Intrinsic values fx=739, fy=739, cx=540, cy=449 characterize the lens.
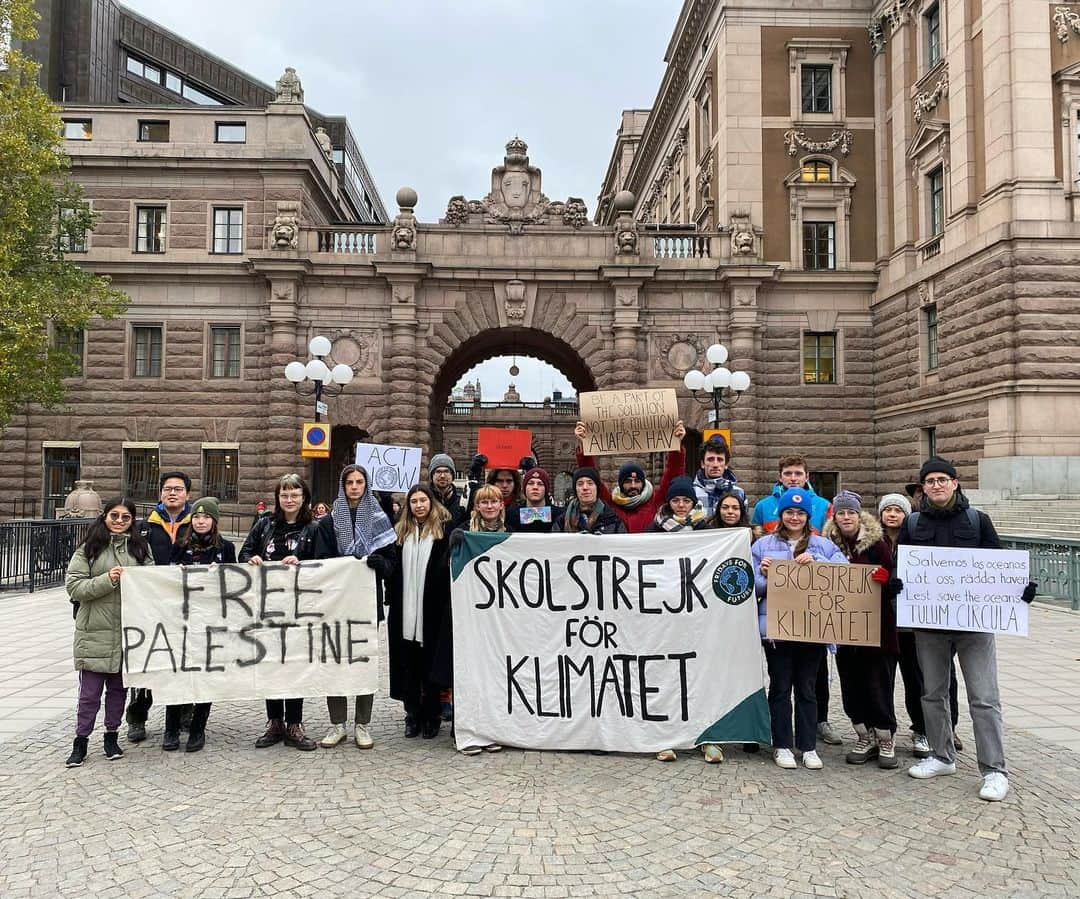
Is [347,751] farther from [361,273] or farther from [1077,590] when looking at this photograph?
[361,273]

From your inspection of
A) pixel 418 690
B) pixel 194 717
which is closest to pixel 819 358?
pixel 418 690

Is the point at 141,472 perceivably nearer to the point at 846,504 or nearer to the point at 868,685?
the point at 846,504

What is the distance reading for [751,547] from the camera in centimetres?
607

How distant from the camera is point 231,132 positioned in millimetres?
27188

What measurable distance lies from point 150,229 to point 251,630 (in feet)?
83.9

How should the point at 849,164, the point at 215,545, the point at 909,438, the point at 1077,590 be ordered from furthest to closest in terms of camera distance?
the point at 849,164
the point at 909,438
the point at 1077,590
the point at 215,545

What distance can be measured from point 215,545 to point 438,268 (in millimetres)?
20722

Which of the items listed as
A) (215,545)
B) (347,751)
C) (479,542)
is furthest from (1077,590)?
(215,545)

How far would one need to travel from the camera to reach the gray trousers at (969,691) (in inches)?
203

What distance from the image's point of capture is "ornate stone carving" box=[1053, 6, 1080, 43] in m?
19.9

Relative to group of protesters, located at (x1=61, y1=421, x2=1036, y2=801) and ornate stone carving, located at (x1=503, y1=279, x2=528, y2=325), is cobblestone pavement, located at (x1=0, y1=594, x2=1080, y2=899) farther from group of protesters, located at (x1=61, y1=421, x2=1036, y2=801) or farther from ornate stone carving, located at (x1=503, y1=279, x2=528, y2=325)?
ornate stone carving, located at (x1=503, y1=279, x2=528, y2=325)

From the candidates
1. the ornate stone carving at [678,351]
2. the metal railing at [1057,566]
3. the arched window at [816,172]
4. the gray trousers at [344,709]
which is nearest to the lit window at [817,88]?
the arched window at [816,172]

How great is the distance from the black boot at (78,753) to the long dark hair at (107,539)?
1.37m

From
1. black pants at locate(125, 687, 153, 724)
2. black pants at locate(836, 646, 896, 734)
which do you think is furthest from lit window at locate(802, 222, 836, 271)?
black pants at locate(125, 687, 153, 724)
